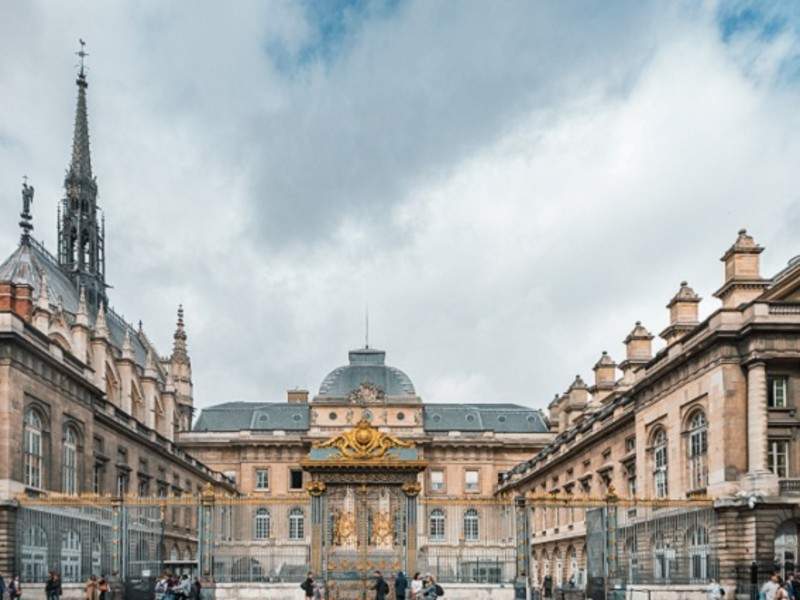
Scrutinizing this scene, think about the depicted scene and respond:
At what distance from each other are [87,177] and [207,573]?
170 feet

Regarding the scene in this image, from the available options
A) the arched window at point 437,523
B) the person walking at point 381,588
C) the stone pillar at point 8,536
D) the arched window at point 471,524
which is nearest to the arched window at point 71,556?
the stone pillar at point 8,536

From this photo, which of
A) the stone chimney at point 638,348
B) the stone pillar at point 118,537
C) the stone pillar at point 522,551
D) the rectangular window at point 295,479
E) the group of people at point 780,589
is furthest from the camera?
the rectangular window at point 295,479

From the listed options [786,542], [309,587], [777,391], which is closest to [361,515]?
[309,587]

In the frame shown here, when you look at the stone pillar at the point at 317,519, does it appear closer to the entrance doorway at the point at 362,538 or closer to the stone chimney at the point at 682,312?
the entrance doorway at the point at 362,538

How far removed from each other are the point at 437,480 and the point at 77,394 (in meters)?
47.2

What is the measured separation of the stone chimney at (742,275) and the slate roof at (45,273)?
36.7 m

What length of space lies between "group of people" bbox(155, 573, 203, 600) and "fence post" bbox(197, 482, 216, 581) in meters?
0.64

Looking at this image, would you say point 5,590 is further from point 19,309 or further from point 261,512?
point 261,512

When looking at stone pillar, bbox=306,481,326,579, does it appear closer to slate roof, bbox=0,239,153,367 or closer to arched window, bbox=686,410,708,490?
arched window, bbox=686,410,708,490

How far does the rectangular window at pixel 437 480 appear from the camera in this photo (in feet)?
290

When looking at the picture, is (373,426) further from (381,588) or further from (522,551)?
(381,588)

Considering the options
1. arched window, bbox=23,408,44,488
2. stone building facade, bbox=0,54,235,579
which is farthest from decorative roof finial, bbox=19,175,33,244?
arched window, bbox=23,408,44,488

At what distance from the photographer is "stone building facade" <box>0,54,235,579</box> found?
1501 inches

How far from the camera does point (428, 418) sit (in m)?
93.8
